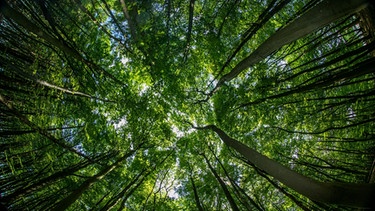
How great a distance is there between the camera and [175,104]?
614 centimetres

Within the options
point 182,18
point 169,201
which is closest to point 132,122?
point 182,18

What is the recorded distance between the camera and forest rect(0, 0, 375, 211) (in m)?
3.42

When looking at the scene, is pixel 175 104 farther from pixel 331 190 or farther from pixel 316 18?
pixel 331 190

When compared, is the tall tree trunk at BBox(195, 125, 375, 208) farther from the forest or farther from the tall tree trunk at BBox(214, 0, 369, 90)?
the tall tree trunk at BBox(214, 0, 369, 90)

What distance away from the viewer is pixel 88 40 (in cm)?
463

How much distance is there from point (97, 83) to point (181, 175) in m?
4.03

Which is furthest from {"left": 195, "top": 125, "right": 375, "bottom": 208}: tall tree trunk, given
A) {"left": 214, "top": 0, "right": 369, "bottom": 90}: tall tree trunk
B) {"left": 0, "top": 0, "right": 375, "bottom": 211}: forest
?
{"left": 214, "top": 0, "right": 369, "bottom": 90}: tall tree trunk

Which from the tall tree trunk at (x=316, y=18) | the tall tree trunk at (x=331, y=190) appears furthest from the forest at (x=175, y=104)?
the tall tree trunk at (x=331, y=190)

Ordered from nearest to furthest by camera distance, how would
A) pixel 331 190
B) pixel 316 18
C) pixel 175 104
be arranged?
pixel 331 190
pixel 316 18
pixel 175 104

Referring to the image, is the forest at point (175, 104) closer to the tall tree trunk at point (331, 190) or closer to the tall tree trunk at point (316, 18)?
the tall tree trunk at point (316, 18)

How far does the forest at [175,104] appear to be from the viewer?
3.42m

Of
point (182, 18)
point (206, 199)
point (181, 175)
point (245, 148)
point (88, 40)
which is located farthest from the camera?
point (181, 175)

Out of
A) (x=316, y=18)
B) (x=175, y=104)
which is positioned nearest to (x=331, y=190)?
(x=316, y=18)

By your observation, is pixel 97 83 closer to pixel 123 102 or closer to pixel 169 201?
pixel 123 102
